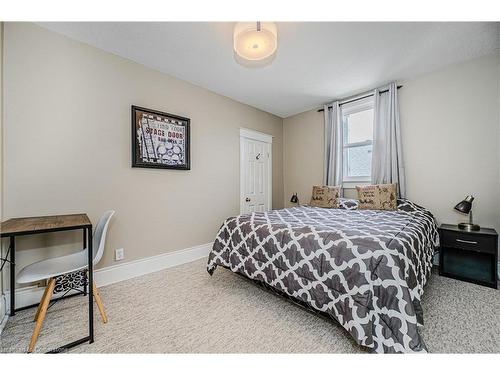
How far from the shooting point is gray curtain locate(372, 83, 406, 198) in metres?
2.89

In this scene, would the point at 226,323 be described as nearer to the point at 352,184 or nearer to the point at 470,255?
the point at 470,255

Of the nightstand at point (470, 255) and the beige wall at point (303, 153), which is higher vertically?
the beige wall at point (303, 153)

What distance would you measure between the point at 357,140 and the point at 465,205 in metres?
1.62

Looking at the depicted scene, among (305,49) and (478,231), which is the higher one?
(305,49)

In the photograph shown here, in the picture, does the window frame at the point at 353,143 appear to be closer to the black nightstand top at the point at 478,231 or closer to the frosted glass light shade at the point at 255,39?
the black nightstand top at the point at 478,231

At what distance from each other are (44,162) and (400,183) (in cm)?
402

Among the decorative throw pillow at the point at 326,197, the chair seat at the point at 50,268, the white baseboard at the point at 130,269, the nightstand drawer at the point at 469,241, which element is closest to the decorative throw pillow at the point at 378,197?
the decorative throw pillow at the point at 326,197

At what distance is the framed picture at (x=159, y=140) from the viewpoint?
2428 mm

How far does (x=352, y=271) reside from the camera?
130cm

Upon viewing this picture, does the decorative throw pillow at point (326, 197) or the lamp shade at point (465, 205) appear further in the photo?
the decorative throw pillow at point (326, 197)

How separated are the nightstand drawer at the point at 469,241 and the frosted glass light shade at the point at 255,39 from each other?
2624mm

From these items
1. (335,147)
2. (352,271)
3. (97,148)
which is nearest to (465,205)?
(335,147)

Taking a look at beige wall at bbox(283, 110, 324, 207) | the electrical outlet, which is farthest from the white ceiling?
the electrical outlet
